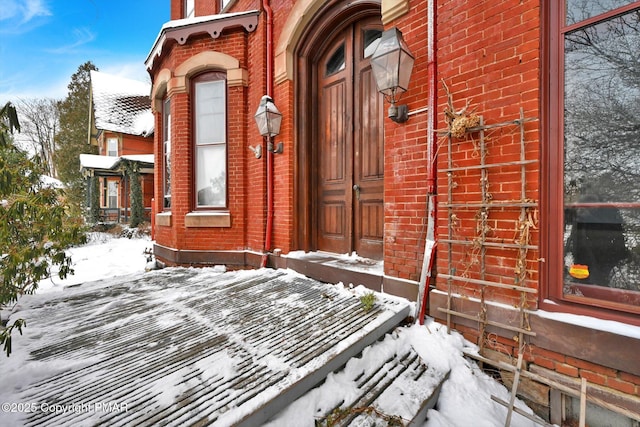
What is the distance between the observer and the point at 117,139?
64.5 feet

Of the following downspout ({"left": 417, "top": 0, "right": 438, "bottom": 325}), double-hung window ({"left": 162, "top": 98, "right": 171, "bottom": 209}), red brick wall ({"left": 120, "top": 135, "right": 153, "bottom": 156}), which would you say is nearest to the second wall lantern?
downspout ({"left": 417, "top": 0, "right": 438, "bottom": 325})

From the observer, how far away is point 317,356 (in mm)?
2195

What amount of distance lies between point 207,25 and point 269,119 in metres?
2.34

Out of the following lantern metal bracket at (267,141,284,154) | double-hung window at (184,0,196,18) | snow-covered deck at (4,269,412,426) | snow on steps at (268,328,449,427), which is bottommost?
snow on steps at (268,328,449,427)

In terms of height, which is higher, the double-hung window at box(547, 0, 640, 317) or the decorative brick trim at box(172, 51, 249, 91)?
the decorative brick trim at box(172, 51, 249, 91)

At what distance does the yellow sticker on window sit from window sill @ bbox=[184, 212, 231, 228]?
4.58m

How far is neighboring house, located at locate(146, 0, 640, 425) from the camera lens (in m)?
2.02

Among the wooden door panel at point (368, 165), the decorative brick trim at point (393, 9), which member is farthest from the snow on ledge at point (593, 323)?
the decorative brick trim at point (393, 9)

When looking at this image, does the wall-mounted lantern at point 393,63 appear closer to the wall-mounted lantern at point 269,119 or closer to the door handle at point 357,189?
the door handle at point 357,189

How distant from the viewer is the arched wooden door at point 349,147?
12.9 feet

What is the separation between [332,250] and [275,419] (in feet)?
9.22

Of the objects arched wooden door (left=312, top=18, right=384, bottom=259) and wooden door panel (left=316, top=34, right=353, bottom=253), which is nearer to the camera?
arched wooden door (left=312, top=18, right=384, bottom=259)

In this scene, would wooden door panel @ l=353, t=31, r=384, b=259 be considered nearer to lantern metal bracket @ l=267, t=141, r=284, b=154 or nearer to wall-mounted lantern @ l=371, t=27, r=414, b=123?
wall-mounted lantern @ l=371, t=27, r=414, b=123

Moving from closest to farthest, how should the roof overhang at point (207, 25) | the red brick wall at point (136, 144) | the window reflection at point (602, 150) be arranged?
the window reflection at point (602, 150) < the roof overhang at point (207, 25) < the red brick wall at point (136, 144)
